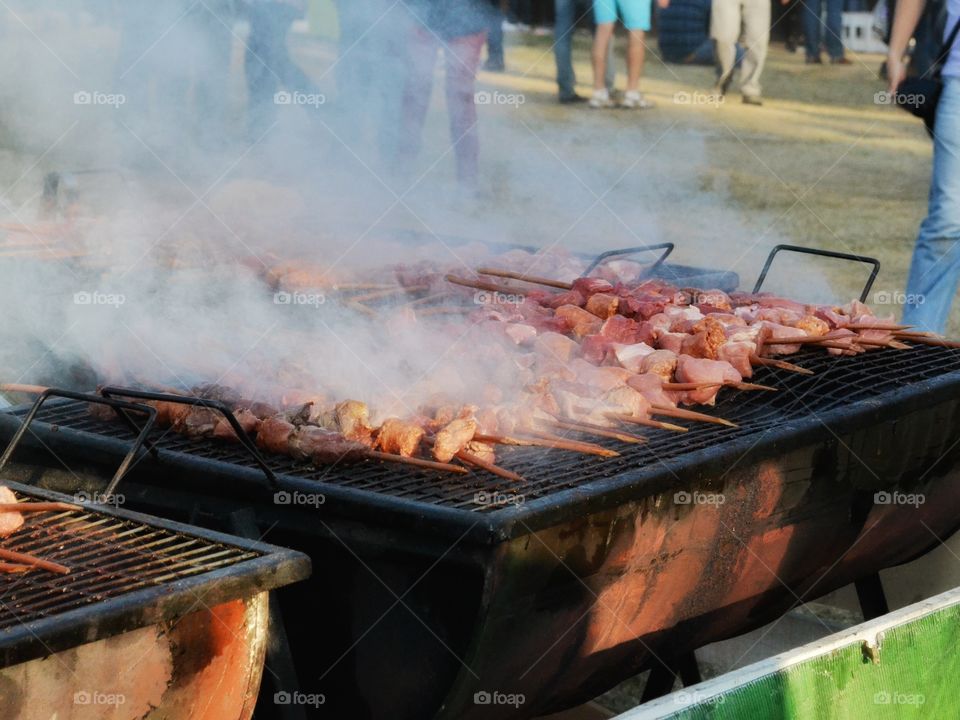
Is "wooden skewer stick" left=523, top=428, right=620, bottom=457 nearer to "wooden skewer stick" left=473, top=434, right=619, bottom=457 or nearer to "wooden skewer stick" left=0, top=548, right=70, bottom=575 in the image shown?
"wooden skewer stick" left=473, top=434, right=619, bottom=457

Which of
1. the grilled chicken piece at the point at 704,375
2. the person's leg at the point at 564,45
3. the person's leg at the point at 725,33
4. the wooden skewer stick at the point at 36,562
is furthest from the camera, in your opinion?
the person's leg at the point at 725,33

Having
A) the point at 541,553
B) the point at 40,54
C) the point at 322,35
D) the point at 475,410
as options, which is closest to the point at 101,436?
the point at 475,410

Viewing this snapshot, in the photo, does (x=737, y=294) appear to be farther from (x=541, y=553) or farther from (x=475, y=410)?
(x=541, y=553)

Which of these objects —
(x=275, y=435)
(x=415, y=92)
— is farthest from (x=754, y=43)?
(x=275, y=435)

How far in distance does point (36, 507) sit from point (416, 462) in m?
0.92

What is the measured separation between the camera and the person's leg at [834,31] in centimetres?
2178

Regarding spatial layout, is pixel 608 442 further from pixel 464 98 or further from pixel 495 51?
pixel 495 51

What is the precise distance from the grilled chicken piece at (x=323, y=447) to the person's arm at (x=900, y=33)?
510 centimetres

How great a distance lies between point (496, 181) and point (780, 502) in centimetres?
841

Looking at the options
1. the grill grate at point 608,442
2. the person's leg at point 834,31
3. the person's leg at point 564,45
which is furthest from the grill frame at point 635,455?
the person's leg at point 834,31

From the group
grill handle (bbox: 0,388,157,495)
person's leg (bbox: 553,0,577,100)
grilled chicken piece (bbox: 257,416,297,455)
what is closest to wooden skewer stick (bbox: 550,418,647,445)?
grilled chicken piece (bbox: 257,416,297,455)

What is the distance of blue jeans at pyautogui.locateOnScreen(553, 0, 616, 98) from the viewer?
57.2 feet

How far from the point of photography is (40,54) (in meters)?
6.60

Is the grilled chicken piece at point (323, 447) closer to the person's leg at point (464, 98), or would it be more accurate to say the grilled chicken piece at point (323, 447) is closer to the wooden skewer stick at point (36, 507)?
the wooden skewer stick at point (36, 507)
